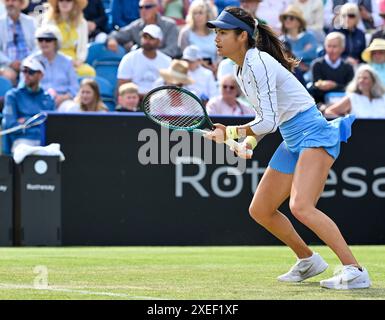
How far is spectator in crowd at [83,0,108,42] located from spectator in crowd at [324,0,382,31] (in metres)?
3.69

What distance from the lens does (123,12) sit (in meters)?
17.0

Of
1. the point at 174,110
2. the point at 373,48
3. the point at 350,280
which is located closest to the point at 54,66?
the point at 373,48

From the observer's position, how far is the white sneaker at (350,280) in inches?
286

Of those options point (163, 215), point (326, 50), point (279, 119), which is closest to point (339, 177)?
point (163, 215)

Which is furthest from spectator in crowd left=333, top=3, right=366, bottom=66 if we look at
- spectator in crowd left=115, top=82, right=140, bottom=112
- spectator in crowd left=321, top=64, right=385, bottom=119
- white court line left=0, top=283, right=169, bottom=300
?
white court line left=0, top=283, right=169, bottom=300

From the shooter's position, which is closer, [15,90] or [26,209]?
[26,209]

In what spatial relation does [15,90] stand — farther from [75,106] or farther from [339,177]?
Answer: [339,177]

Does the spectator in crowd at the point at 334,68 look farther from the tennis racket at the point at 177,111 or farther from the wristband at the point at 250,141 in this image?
the wristband at the point at 250,141

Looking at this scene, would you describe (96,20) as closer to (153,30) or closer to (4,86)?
(153,30)

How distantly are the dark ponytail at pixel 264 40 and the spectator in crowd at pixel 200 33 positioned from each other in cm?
813

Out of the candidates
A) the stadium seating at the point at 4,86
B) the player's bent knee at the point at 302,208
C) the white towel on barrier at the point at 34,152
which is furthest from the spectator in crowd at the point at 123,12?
the player's bent knee at the point at 302,208

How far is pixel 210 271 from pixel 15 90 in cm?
545

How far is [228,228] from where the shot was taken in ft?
42.2

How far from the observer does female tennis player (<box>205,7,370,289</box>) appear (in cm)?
727
